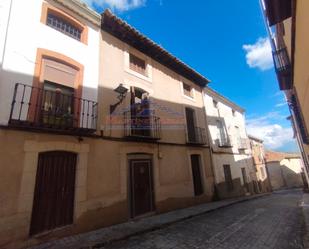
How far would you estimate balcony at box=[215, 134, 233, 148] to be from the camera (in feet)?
42.8

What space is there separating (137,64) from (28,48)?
4724 millimetres

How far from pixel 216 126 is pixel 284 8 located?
10106 millimetres

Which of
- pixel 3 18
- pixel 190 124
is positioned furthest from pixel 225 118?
pixel 3 18

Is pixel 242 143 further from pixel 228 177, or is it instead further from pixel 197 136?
pixel 197 136

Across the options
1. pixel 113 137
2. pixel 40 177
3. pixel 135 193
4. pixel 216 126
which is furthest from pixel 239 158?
pixel 40 177

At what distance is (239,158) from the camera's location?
608 inches

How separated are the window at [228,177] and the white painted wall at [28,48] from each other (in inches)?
410

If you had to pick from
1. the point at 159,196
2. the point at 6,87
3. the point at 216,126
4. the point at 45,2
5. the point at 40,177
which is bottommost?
the point at 159,196

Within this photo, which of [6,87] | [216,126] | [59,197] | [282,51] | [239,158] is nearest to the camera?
[6,87]

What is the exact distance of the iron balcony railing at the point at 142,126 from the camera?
7.55 metres

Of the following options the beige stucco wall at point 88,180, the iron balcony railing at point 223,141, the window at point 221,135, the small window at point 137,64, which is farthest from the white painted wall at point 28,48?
the window at point 221,135

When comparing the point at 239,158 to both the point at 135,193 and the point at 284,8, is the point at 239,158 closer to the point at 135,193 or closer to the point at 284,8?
the point at 135,193

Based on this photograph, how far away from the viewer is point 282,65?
7113mm

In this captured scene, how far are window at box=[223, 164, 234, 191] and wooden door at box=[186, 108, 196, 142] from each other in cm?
388
